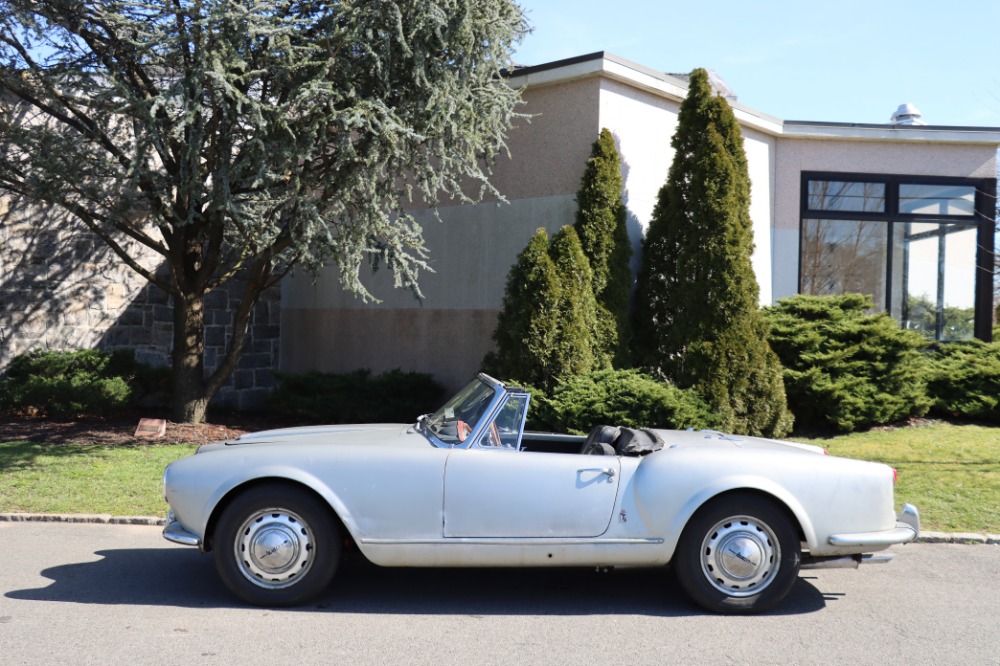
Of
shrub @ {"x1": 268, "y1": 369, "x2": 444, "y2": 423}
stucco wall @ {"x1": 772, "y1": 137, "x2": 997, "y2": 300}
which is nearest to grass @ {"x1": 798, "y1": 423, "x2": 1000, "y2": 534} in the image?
stucco wall @ {"x1": 772, "y1": 137, "x2": 997, "y2": 300}

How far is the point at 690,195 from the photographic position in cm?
1091

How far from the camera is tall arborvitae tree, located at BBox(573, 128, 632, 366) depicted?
1080 centimetres

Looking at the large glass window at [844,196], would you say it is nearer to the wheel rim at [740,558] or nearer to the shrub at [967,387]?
the shrub at [967,387]

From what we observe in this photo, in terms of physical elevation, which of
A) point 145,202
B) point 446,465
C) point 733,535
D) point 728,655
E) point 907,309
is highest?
point 145,202

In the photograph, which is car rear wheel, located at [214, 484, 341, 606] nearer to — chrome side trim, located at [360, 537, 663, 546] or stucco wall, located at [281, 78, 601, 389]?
chrome side trim, located at [360, 537, 663, 546]

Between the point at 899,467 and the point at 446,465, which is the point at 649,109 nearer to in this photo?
the point at 899,467

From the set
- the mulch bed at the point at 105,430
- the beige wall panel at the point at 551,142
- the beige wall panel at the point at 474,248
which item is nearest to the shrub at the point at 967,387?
the beige wall panel at the point at 474,248

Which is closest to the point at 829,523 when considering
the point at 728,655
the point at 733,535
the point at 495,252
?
the point at 733,535

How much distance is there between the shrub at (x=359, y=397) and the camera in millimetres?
12227

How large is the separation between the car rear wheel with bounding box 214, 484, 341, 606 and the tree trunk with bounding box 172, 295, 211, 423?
701cm

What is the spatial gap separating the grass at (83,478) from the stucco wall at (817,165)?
30.0 ft

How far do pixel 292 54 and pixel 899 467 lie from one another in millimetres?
7591

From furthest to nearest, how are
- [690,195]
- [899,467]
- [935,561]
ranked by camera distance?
[690,195], [899,467], [935,561]

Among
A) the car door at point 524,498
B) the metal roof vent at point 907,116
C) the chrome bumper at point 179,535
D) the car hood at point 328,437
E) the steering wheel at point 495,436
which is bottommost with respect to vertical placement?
the chrome bumper at point 179,535
